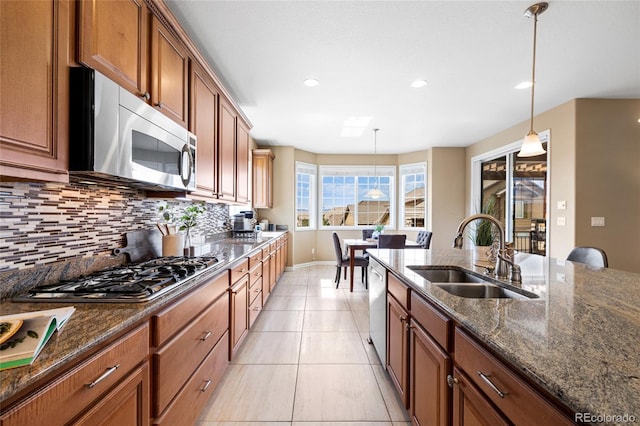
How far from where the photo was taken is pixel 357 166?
6406 mm

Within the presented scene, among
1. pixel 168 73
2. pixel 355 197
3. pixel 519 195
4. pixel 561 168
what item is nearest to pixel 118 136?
pixel 168 73

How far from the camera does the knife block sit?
2051mm

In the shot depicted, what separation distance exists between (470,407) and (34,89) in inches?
70.6

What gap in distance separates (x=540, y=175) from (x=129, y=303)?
520cm

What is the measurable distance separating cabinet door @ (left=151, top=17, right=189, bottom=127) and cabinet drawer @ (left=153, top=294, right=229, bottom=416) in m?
1.27

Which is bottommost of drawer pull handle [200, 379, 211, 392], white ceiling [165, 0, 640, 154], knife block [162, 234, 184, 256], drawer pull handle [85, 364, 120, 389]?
drawer pull handle [200, 379, 211, 392]

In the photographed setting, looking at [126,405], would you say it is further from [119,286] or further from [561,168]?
[561,168]

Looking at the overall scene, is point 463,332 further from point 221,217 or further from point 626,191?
point 626,191

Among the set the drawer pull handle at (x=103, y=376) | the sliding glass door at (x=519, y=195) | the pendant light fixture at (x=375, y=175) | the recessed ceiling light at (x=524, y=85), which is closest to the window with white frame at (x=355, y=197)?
the pendant light fixture at (x=375, y=175)

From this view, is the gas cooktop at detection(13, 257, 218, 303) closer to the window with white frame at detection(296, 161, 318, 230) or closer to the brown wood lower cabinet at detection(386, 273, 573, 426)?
the brown wood lower cabinet at detection(386, 273, 573, 426)

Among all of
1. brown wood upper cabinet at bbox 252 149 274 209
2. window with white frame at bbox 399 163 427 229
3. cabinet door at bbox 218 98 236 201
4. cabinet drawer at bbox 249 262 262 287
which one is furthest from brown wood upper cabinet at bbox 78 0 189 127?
window with white frame at bbox 399 163 427 229

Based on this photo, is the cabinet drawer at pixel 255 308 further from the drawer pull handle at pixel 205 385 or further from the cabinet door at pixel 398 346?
the cabinet door at pixel 398 346

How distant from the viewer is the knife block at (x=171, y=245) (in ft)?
6.73

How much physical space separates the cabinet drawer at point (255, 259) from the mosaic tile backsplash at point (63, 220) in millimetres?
946
